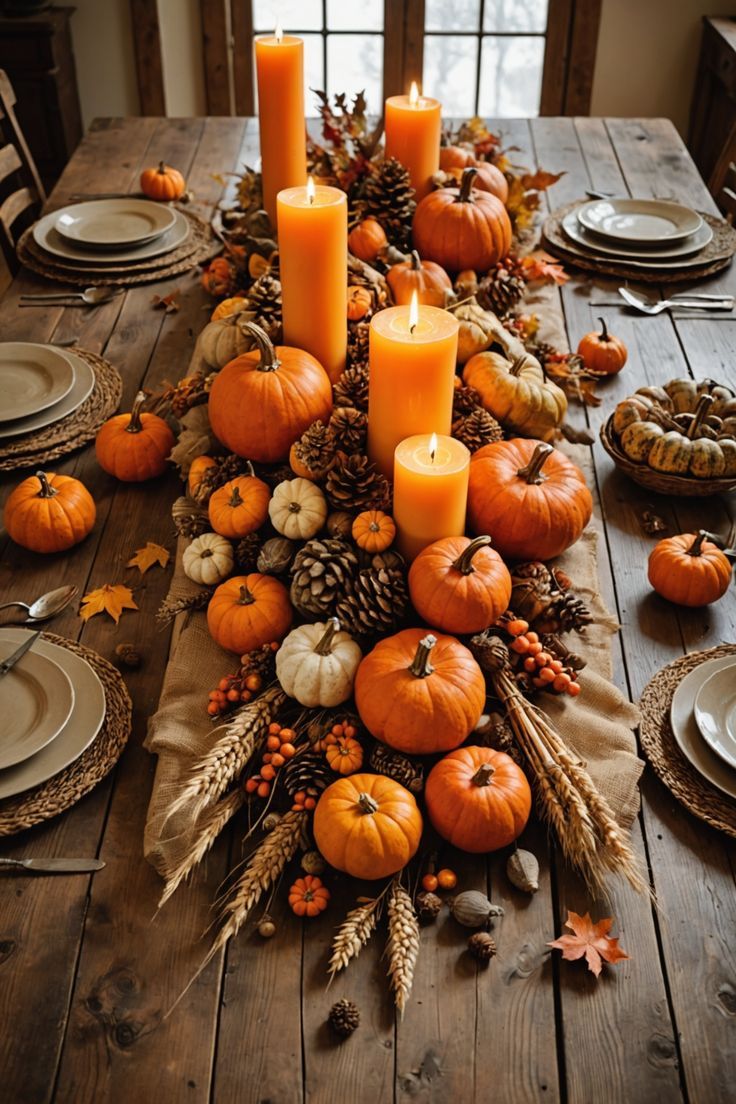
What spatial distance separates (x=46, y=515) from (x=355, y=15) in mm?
3373

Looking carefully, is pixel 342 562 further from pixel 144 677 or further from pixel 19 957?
pixel 19 957

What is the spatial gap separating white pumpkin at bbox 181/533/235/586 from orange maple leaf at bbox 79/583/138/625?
10 centimetres

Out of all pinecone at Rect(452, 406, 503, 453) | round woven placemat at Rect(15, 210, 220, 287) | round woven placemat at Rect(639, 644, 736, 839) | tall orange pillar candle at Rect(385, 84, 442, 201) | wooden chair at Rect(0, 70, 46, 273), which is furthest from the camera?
wooden chair at Rect(0, 70, 46, 273)

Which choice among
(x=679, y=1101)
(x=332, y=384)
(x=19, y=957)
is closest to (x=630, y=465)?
(x=332, y=384)

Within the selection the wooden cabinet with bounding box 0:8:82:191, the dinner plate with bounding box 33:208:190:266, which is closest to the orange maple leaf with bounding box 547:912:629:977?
the dinner plate with bounding box 33:208:190:266

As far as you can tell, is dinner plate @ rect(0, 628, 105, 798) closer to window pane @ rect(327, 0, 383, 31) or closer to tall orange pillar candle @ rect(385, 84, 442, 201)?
tall orange pillar candle @ rect(385, 84, 442, 201)

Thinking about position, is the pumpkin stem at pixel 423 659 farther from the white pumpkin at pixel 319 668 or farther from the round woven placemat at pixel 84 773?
the round woven placemat at pixel 84 773

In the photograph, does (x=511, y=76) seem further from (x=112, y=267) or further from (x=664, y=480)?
(x=664, y=480)

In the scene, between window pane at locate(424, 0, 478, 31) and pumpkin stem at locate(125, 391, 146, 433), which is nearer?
pumpkin stem at locate(125, 391, 146, 433)

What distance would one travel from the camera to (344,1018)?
943mm

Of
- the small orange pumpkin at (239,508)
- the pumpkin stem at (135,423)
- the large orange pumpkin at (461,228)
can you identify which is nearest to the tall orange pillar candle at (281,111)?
the large orange pumpkin at (461,228)

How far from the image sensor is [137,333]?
6.88ft

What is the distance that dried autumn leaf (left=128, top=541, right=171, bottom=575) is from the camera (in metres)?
1.53

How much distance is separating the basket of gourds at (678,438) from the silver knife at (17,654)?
93 centimetres
